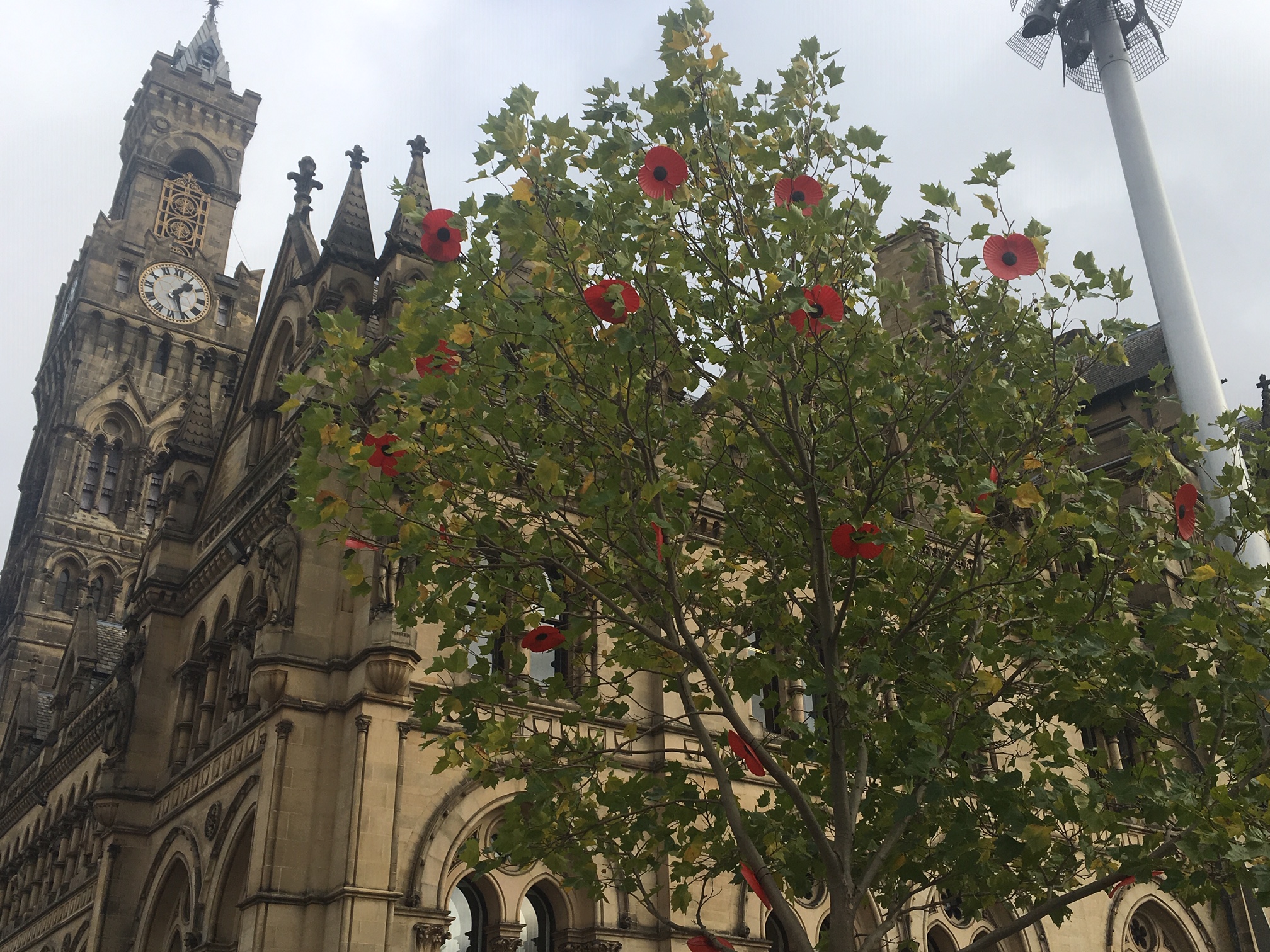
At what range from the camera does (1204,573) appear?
33.9 ft

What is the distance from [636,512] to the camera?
1090cm

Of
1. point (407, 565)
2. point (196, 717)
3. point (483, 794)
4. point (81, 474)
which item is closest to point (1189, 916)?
point (483, 794)

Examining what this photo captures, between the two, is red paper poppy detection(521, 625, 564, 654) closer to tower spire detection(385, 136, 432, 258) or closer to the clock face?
tower spire detection(385, 136, 432, 258)

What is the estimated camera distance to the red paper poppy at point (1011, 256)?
11.0 m

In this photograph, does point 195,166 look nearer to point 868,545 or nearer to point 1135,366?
point 1135,366

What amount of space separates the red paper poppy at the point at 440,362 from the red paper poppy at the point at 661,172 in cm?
244

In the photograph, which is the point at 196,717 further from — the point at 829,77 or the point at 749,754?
the point at 829,77

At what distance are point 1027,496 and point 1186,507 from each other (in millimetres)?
1789

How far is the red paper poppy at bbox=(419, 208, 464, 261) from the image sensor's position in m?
11.0

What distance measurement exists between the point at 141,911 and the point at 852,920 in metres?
18.4

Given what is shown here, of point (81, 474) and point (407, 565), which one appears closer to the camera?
point (407, 565)

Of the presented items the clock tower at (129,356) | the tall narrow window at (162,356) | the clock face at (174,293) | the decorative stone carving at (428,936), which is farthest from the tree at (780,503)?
the clock face at (174,293)

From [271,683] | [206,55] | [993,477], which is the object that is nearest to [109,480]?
[206,55]

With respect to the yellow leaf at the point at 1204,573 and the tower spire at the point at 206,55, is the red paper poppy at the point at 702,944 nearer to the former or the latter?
the yellow leaf at the point at 1204,573
